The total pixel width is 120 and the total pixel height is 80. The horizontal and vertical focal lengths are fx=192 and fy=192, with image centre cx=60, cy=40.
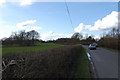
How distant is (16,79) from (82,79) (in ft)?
20.8

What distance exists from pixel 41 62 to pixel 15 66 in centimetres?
102

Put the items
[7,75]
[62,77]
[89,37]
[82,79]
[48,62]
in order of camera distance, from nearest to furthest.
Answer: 1. [7,75]
2. [48,62]
3. [62,77]
4. [82,79]
5. [89,37]

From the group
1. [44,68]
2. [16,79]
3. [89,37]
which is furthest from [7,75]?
[89,37]

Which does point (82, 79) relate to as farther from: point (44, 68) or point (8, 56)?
point (8, 56)

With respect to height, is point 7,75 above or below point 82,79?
above

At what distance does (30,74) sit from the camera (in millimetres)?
4215

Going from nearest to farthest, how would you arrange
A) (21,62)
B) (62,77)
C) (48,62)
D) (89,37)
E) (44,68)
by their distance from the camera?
(21,62)
(44,68)
(48,62)
(62,77)
(89,37)

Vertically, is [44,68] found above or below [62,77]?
above

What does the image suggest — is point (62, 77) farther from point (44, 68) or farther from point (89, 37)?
point (89, 37)

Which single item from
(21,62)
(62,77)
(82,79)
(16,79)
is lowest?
(82,79)

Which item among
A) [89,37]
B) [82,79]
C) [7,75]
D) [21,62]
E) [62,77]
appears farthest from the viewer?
[89,37]

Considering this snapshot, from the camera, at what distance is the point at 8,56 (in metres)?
4.57

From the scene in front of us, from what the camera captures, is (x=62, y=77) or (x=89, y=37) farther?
(x=89, y=37)

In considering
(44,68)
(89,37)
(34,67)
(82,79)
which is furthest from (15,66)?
(89,37)
